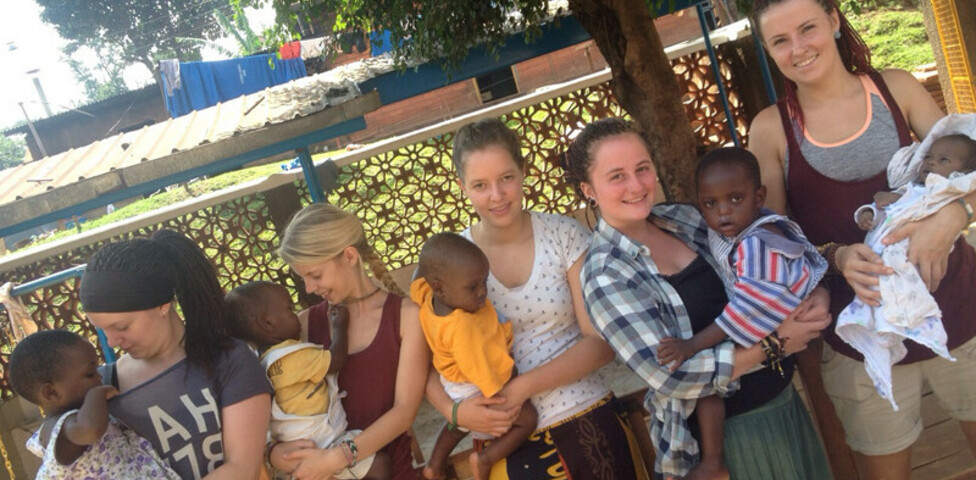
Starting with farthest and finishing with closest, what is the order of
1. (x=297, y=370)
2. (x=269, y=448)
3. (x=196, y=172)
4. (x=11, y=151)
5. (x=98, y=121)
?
(x=11, y=151) < (x=98, y=121) < (x=196, y=172) < (x=269, y=448) < (x=297, y=370)

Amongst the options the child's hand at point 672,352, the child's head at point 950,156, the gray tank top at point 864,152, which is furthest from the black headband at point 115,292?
the child's head at point 950,156

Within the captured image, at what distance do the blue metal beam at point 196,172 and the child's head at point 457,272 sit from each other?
→ 2.16 m

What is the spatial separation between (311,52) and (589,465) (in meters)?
17.5

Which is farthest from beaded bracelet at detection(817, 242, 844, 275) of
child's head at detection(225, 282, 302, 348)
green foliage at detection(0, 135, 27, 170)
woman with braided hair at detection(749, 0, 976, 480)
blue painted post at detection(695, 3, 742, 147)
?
green foliage at detection(0, 135, 27, 170)

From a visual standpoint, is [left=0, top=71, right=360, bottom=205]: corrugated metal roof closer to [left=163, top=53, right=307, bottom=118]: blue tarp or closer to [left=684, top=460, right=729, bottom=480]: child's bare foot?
[left=684, top=460, right=729, bottom=480]: child's bare foot

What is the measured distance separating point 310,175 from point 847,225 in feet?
12.2

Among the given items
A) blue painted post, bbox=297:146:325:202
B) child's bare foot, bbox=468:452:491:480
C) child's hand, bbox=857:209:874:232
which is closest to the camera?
child's hand, bbox=857:209:874:232

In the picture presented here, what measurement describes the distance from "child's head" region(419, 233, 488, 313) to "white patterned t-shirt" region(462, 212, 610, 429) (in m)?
0.13

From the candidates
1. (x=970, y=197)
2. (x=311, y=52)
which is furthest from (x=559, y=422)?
(x=311, y=52)

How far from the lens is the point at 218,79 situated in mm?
16984

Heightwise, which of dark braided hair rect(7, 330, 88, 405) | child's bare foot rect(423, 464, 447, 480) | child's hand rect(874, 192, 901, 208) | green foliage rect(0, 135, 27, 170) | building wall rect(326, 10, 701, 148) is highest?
green foliage rect(0, 135, 27, 170)

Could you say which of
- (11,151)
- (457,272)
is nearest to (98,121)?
(457,272)

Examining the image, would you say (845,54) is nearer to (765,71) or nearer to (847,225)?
(847,225)

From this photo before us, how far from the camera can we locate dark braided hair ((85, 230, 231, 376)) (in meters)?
2.46
